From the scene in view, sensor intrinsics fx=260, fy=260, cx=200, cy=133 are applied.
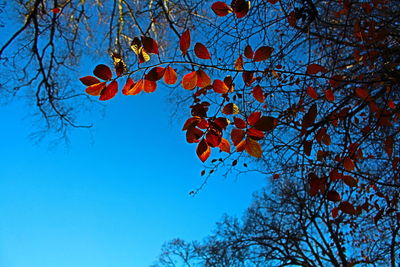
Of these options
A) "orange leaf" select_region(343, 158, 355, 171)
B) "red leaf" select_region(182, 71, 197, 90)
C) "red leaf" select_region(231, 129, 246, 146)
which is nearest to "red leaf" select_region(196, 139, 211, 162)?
"red leaf" select_region(231, 129, 246, 146)

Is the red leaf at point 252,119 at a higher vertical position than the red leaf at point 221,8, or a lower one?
lower

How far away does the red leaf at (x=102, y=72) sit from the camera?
2.84ft

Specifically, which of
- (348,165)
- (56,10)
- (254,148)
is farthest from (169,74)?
(56,10)

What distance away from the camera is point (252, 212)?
6.07 meters

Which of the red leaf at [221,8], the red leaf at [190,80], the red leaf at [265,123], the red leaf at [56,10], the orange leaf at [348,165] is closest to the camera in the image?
the red leaf at [265,123]

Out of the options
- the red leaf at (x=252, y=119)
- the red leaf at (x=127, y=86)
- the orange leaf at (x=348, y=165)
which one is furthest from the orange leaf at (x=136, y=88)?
the orange leaf at (x=348, y=165)

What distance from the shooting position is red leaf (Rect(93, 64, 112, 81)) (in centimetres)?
87

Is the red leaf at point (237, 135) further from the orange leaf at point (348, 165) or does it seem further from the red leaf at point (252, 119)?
the orange leaf at point (348, 165)

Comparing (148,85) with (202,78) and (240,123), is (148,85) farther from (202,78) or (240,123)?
(240,123)

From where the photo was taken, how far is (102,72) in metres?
0.87

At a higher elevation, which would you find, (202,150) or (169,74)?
(169,74)

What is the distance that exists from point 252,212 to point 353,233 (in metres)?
2.53

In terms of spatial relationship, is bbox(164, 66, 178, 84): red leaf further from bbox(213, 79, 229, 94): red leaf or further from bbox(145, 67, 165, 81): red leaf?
bbox(213, 79, 229, 94): red leaf

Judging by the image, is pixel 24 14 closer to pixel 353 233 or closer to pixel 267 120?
pixel 267 120
